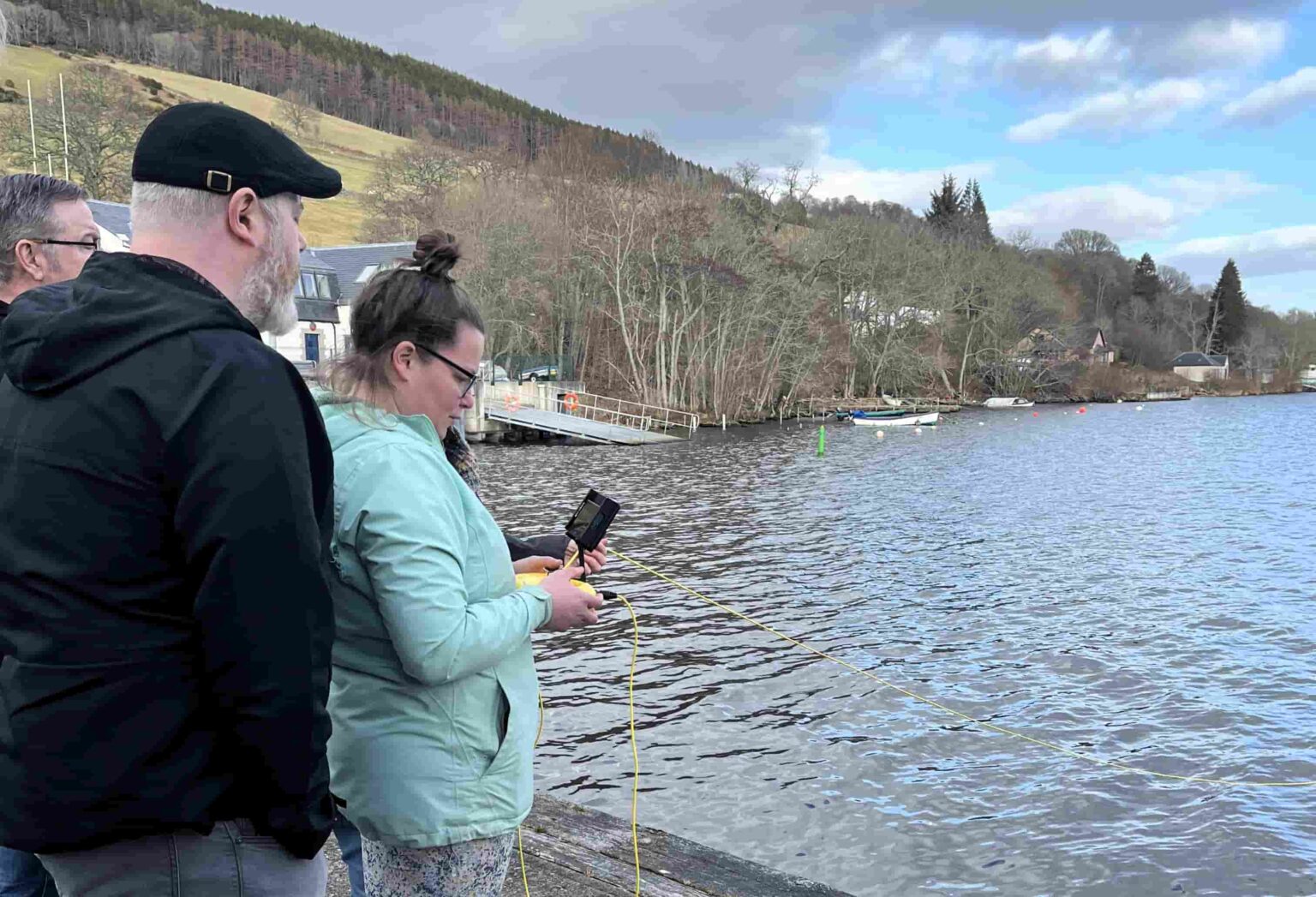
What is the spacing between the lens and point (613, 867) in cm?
410

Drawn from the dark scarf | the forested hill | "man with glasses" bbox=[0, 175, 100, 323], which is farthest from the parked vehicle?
the forested hill

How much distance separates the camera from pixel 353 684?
229cm

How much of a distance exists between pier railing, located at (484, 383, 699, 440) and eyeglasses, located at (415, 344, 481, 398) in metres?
38.0

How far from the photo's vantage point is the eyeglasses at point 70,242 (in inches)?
123

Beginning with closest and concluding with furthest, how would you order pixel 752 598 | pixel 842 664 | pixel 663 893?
pixel 663 893, pixel 842 664, pixel 752 598

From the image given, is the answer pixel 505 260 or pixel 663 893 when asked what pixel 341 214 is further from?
pixel 663 893

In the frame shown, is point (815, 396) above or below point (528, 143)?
below

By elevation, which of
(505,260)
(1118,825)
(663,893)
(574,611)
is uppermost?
(505,260)

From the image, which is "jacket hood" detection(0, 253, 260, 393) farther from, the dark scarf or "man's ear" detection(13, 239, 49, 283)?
"man's ear" detection(13, 239, 49, 283)

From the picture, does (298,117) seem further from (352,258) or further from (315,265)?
(315,265)

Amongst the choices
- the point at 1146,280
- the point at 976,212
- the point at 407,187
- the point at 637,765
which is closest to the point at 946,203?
the point at 976,212

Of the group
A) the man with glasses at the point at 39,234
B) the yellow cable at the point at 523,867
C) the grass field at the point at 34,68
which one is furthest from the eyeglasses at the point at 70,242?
the grass field at the point at 34,68

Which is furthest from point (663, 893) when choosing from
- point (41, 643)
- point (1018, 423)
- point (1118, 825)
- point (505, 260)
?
point (1018, 423)

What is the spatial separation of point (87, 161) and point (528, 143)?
80.8 m
